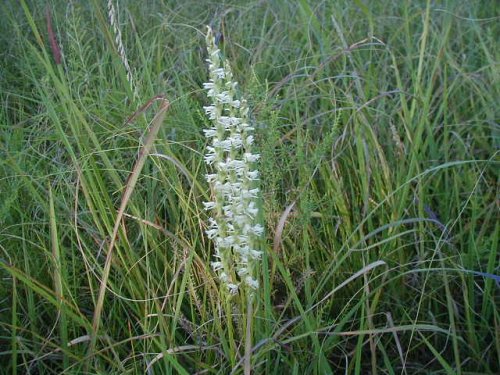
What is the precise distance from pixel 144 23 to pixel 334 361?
8.78 feet

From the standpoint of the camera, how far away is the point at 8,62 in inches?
161

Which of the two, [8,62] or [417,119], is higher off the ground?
[8,62]

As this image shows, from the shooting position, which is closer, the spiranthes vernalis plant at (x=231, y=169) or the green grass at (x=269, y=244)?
the spiranthes vernalis plant at (x=231, y=169)

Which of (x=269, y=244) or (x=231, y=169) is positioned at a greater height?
(x=231, y=169)

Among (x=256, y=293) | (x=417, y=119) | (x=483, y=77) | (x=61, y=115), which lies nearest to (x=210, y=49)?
(x=256, y=293)

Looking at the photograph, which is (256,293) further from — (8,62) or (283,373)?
(8,62)

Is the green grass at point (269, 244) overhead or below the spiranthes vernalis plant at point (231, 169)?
below

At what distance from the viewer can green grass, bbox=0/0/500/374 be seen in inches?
89.3

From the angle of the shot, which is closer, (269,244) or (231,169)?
(231,169)

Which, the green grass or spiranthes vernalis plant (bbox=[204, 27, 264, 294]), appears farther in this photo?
the green grass

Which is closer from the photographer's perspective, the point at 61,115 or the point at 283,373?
the point at 283,373

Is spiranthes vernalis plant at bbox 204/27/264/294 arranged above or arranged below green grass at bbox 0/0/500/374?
above

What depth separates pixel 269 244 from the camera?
2.56 m

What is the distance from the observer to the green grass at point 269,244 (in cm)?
227
